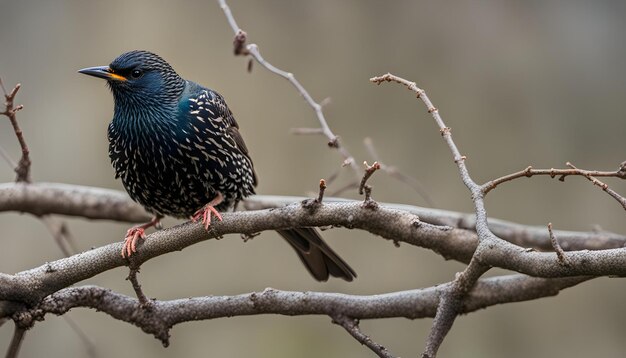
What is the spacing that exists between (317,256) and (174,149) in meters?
0.74

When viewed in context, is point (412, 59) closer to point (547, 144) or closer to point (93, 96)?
point (547, 144)

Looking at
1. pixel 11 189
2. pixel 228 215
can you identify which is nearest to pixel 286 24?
pixel 11 189

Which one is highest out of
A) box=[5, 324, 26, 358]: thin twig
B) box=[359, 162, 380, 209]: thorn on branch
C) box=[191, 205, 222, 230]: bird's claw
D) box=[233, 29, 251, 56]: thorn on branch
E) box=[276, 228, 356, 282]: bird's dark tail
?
box=[233, 29, 251, 56]: thorn on branch

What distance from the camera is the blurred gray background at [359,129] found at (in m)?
5.66

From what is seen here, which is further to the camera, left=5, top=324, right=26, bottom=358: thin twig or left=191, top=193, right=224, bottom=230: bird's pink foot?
left=191, top=193, right=224, bottom=230: bird's pink foot

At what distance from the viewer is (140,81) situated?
144 inches

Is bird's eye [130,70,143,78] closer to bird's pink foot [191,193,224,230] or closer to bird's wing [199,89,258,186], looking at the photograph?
bird's wing [199,89,258,186]

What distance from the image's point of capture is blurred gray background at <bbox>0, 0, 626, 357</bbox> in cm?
566

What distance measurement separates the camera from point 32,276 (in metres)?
2.74

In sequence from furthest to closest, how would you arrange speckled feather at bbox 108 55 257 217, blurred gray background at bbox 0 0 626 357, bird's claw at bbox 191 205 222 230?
blurred gray background at bbox 0 0 626 357
speckled feather at bbox 108 55 257 217
bird's claw at bbox 191 205 222 230

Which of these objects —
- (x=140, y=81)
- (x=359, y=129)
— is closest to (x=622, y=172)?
(x=140, y=81)

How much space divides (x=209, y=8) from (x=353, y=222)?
399cm

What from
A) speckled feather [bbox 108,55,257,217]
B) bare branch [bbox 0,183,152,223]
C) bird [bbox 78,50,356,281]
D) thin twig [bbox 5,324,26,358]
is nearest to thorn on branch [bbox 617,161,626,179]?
bird [bbox 78,50,356,281]

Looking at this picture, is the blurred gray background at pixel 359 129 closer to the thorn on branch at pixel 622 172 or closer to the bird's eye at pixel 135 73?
the bird's eye at pixel 135 73
